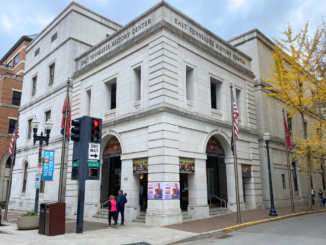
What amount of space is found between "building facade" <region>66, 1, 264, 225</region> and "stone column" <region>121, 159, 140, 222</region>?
0.06 metres

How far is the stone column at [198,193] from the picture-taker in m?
16.4

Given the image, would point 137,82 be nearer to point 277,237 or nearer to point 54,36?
point 277,237

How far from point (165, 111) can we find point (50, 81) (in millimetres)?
18030

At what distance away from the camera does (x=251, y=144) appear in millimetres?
22531

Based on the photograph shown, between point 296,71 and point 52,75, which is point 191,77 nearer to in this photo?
point 296,71

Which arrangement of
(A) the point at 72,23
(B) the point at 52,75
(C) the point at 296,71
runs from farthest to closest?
1. (B) the point at 52,75
2. (A) the point at 72,23
3. (C) the point at 296,71

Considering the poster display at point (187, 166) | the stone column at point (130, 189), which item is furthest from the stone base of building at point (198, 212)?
the stone column at point (130, 189)

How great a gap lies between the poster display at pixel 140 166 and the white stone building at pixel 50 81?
1019 cm

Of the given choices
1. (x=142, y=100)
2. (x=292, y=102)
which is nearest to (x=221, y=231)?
(x=142, y=100)

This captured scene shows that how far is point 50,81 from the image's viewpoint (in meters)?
28.8

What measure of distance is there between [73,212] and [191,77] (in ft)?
42.5

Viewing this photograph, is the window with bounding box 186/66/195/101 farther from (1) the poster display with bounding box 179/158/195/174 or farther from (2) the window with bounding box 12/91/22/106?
(2) the window with bounding box 12/91/22/106

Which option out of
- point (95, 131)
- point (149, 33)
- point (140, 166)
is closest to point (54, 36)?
point (149, 33)

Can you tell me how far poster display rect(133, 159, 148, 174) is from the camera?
1616 cm
